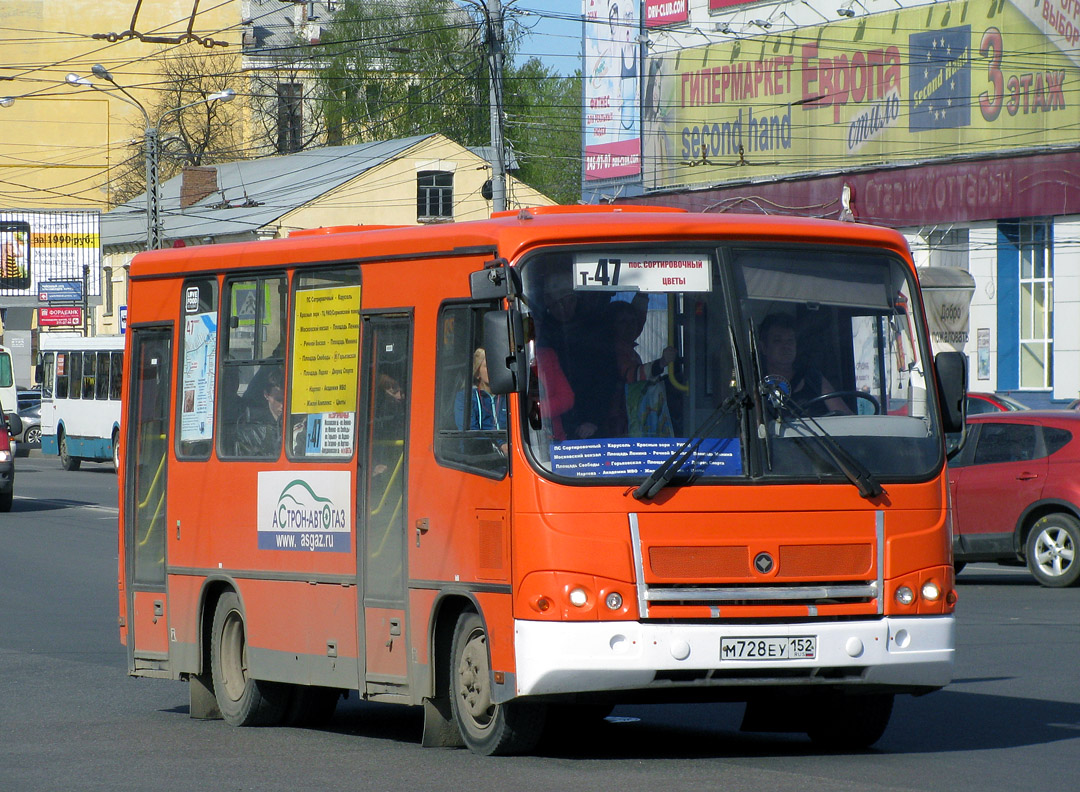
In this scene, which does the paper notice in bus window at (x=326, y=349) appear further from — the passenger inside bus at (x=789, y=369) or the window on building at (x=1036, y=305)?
the window on building at (x=1036, y=305)

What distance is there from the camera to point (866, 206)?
138 ft

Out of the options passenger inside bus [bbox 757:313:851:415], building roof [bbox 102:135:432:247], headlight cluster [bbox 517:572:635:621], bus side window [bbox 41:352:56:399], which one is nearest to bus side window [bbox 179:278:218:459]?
headlight cluster [bbox 517:572:635:621]

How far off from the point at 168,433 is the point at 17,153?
70835 millimetres

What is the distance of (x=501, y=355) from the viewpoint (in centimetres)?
797

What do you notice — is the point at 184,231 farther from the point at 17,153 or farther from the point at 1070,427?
the point at 1070,427

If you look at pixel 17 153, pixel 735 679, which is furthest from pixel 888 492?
pixel 17 153

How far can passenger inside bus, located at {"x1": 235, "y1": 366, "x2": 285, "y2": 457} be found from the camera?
10039 millimetres

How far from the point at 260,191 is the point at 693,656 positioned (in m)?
57.2

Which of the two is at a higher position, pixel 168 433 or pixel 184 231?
pixel 184 231

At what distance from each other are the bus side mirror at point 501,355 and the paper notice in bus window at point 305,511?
1.67 m

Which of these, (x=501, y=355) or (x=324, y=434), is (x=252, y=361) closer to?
(x=324, y=434)

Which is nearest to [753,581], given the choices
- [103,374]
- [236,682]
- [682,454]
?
[682,454]

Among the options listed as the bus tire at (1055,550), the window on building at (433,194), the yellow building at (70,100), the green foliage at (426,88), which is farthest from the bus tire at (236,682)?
the yellow building at (70,100)

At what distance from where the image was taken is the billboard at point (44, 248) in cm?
6194
